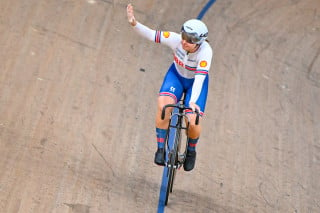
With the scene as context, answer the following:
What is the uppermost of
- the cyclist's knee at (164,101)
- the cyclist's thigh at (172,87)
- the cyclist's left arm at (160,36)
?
the cyclist's left arm at (160,36)

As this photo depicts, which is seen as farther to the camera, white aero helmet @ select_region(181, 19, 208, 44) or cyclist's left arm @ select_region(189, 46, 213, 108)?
cyclist's left arm @ select_region(189, 46, 213, 108)

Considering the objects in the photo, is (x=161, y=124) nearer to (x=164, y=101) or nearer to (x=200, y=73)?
(x=164, y=101)

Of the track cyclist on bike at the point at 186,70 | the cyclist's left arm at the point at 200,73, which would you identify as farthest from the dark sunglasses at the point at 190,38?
the cyclist's left arm at the point at 200,73

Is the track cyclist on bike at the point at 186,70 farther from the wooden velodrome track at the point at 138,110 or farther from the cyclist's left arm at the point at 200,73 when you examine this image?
the wooden velodrome track at the point at 138,110

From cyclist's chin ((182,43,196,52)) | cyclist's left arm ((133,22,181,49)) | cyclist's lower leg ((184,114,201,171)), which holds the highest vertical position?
cyclist's left arm ((133,22,181,49))

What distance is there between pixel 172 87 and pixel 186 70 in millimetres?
210

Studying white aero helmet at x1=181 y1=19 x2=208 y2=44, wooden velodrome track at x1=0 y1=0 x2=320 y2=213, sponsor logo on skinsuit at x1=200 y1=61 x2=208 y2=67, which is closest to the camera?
white aero helmet at x1=181 y1=19 x2=208 y2=44

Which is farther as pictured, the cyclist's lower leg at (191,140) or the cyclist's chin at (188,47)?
the cyclist's lower leg at (191,140)

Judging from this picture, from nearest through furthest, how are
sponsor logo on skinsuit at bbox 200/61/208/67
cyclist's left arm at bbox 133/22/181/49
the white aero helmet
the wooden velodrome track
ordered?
the white aero helmet < sponsor logo on skinsuit at bbox 200/61/208/67 < cyclist's left arm at bbox 133/22/181/49 < the wooden velodrome track

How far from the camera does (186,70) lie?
534 cm

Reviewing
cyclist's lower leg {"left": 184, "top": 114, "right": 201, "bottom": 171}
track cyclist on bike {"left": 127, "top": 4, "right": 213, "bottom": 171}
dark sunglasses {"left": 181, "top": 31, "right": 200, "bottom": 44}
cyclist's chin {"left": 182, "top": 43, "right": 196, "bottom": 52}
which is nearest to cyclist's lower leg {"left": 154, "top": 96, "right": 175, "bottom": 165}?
track cyclist on bike {"left": 127, "top": 4, "right": 213, "bottom": 171}

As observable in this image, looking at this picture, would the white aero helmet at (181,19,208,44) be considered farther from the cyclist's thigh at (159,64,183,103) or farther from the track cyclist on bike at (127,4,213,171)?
the cyclist's thigh at (159,64,183,103)

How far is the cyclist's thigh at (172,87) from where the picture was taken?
5.25 m

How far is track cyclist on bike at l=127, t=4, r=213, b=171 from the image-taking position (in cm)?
491
